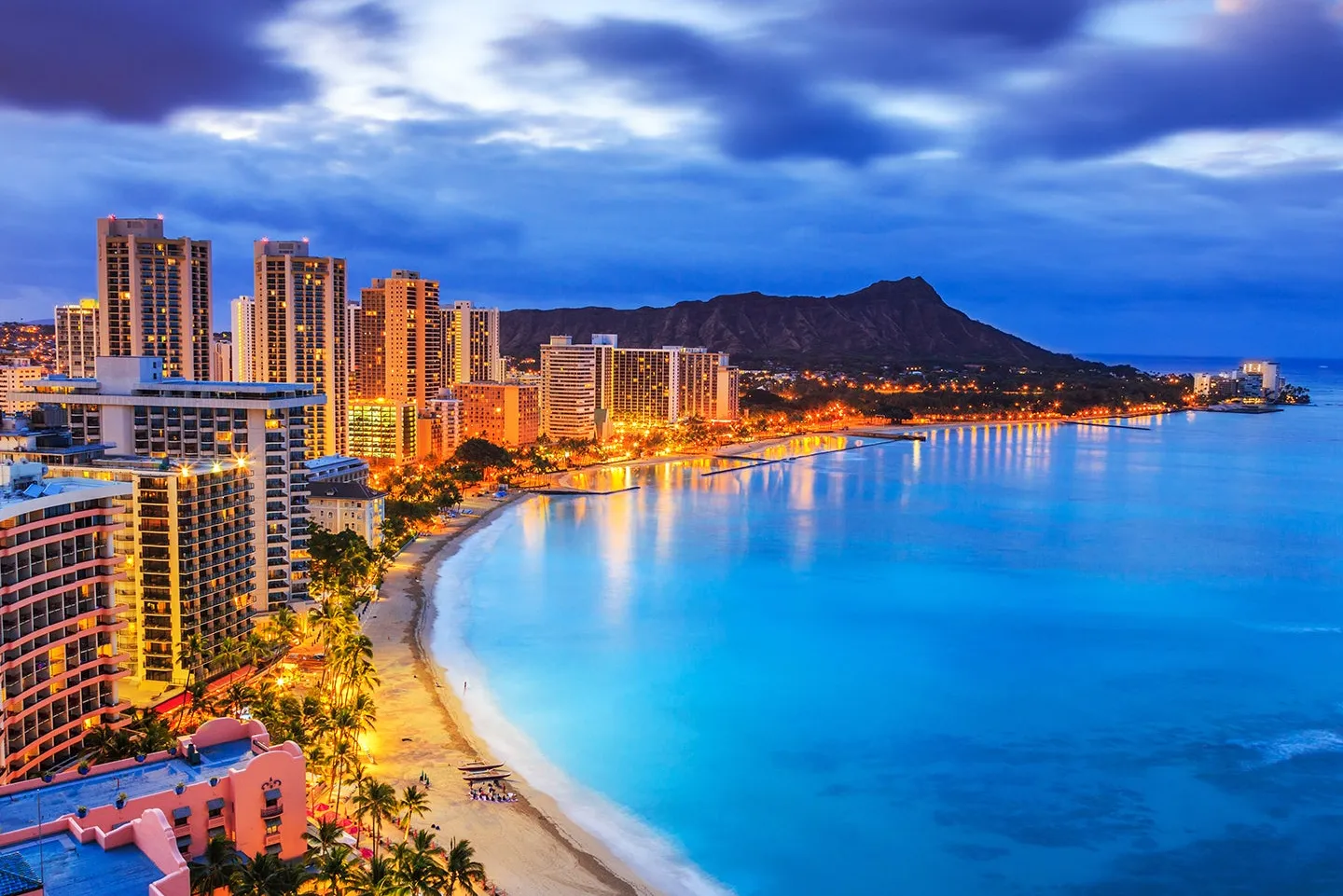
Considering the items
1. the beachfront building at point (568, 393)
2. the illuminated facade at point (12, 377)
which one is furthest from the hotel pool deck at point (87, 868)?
the beachfront building at point (568, 393)

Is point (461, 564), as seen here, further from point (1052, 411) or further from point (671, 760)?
point (1052, 411)

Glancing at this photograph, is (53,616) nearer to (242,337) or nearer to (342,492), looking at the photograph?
(342,492)

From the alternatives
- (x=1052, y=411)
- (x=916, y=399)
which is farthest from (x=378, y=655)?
(x=1052, y=411)

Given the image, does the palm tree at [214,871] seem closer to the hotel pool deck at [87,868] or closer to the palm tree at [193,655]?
the hotel pool deck at [87,868]

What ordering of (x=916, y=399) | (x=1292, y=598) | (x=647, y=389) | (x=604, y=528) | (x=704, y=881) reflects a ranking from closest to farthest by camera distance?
(x=704, y=881)
(x=1292, y=598)
(x=604, y=528)
(x=647, y=389)
(x=916, y=399)

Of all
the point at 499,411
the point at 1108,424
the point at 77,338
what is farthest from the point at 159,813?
the point at 1108,424
